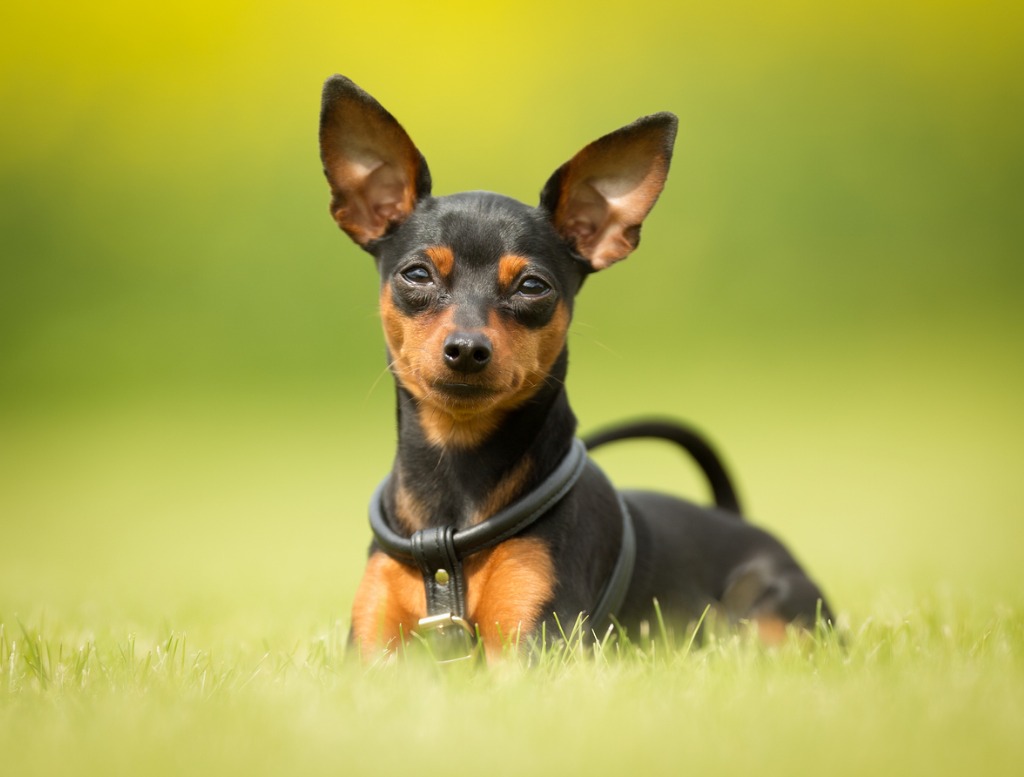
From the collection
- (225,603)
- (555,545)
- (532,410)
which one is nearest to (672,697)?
(555,545)

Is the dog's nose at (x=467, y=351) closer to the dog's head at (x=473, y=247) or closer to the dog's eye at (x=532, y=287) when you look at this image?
the dog's head at (x=473, y=247)

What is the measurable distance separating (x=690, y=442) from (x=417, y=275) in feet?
6.37

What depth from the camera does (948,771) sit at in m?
2.56

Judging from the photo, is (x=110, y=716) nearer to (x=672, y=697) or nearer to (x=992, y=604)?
(x=672, y=697)

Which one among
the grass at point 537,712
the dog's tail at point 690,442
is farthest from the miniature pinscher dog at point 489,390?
the dog's tail at point 690,442

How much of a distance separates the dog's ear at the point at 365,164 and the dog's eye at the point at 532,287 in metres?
0.51

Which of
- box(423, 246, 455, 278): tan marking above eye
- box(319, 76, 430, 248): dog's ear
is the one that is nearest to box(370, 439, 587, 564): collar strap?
box(423, 246, 455, 278): tan marking above eye

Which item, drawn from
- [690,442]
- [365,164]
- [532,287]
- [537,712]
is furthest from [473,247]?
[690,442]

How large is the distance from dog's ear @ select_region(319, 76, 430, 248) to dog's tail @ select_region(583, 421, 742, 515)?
142 centimetres

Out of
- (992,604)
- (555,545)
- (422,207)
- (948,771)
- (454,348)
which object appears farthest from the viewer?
(992,604)

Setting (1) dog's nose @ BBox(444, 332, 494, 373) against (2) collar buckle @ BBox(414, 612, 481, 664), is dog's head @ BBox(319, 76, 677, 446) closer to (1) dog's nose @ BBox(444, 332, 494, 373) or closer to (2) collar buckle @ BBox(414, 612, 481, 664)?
(1) dog's nose @ BBox(444, 332, 494, 373)

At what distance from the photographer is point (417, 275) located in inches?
151

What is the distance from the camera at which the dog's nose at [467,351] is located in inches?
138

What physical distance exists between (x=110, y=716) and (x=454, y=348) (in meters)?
1.31
